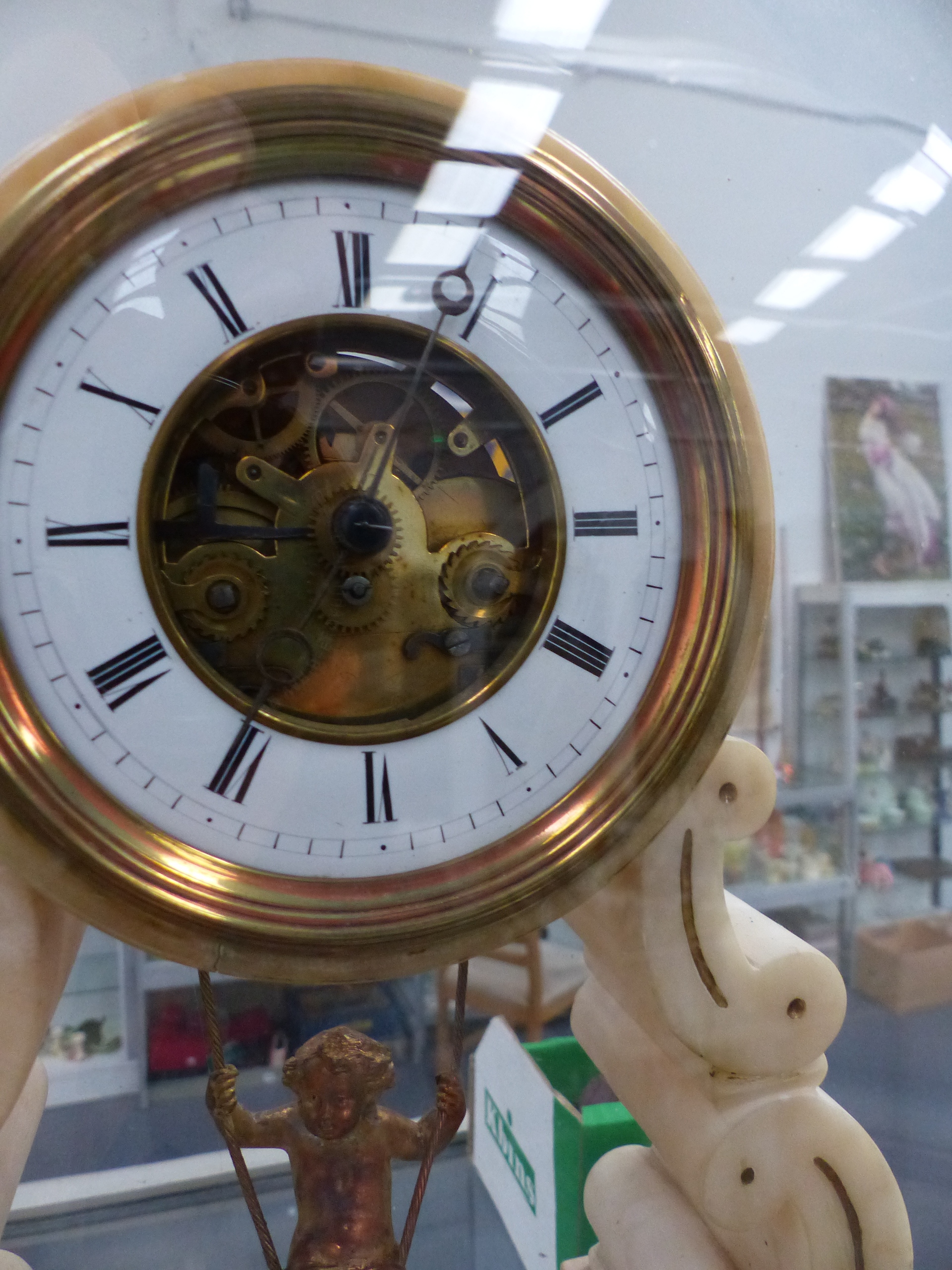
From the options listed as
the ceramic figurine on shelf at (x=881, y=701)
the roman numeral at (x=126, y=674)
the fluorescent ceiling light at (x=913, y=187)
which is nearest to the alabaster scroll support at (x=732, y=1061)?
the roman numeral at (x=126, y=674)

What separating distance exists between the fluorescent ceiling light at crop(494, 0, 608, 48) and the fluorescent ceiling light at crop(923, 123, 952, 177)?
40 cm

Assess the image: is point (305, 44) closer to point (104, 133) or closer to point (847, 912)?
point (104, 133)

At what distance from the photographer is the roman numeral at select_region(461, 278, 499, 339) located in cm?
63

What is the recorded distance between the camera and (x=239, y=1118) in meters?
0.68

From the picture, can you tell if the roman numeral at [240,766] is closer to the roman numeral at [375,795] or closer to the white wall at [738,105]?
the roman numeral at [375,795]

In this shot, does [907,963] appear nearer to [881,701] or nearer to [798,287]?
[881,701]

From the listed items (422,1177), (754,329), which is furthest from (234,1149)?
(754,329)

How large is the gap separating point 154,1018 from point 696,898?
28.3 inches

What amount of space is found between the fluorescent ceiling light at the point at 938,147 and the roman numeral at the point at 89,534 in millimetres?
948

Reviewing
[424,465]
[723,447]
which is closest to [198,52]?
[424,465]

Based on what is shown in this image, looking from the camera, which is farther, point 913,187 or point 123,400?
point 913,187

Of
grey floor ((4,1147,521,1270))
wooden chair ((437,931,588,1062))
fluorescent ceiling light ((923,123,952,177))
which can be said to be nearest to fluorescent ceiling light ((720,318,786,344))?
fluorescent ceiling light ((923,123,952,177))

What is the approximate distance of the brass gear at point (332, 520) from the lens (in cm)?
63

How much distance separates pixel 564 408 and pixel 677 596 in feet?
0.52
